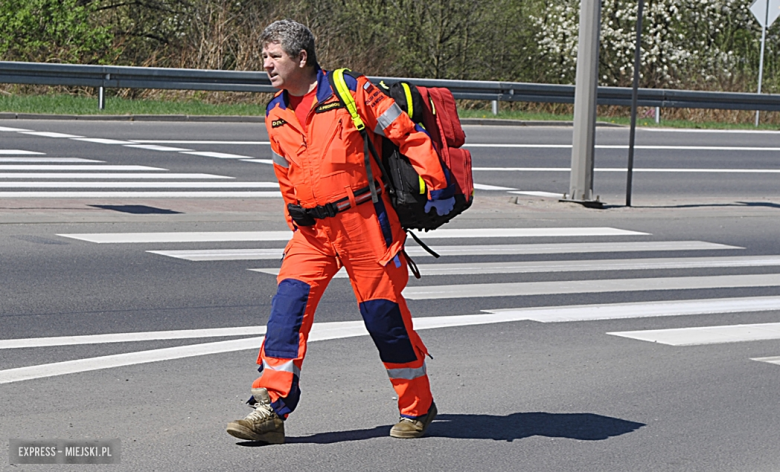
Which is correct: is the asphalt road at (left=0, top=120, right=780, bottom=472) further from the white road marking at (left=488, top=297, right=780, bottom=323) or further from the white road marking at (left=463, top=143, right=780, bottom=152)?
the white road marking at (left=463, top=143, right=780, bottom=152)

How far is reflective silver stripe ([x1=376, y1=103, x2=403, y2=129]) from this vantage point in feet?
16.1

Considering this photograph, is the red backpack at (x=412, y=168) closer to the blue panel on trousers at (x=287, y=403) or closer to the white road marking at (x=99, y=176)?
the blue panel on trousers at (x=287, y=403)

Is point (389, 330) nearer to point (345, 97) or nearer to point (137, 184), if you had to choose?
point (345, 97)

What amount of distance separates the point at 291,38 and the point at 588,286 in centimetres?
477

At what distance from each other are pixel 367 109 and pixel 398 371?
3.63 feet

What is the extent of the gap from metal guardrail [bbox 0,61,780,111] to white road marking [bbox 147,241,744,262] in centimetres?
1110

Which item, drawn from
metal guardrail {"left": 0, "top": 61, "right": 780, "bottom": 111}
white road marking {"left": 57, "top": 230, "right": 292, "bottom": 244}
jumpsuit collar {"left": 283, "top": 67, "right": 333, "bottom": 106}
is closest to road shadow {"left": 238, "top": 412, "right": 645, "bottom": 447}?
jumpsuit collar {"left": 283, "top": 67, "right": 333, "bottom": 106}

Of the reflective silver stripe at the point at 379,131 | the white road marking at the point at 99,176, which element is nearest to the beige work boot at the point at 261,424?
the reflective silver stripe at the point at 379,131

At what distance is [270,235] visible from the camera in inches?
436

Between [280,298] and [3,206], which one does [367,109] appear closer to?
[280,298]

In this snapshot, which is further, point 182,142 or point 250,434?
point 182,142

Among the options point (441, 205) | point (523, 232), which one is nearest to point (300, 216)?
point (441, 205)

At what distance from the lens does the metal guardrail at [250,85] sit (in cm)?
2298

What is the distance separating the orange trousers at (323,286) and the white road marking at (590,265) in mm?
4182
